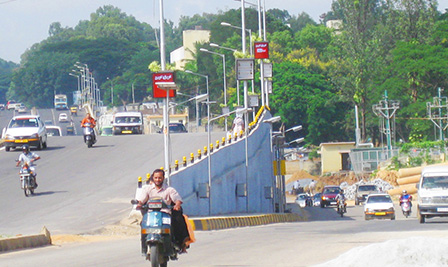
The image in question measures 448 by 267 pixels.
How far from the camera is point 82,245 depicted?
60.0ft

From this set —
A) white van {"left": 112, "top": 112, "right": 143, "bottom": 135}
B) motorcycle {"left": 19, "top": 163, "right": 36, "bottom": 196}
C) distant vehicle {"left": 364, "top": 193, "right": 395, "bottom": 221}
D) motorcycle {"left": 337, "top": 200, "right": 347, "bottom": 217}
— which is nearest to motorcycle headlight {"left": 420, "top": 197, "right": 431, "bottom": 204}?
distant vehicle {"left": 364, "top": 193, "right": 395, "bottom": 221}

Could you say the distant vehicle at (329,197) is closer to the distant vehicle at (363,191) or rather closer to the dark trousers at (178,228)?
the distant vehicle at (363,191)

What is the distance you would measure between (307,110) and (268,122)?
50044 millimetres

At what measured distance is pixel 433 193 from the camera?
25938 mm

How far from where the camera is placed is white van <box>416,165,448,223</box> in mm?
25656

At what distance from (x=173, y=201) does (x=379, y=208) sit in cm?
2707

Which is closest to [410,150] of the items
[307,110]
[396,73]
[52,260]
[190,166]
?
[396,73]

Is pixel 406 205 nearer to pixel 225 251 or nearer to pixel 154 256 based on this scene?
pixel 225 251

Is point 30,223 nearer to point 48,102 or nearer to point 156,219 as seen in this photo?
point 156,219

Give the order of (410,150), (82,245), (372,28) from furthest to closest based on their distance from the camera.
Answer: (372,28)
(410,150)
(82,245)

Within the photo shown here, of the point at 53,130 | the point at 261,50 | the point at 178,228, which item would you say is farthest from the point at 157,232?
the point at 53,130

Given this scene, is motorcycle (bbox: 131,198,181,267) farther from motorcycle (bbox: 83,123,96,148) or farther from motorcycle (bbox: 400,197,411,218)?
motorcycle (bbox: 83,123,96,148)

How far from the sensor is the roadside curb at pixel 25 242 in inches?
658

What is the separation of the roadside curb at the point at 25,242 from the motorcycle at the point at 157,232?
5926 mm
